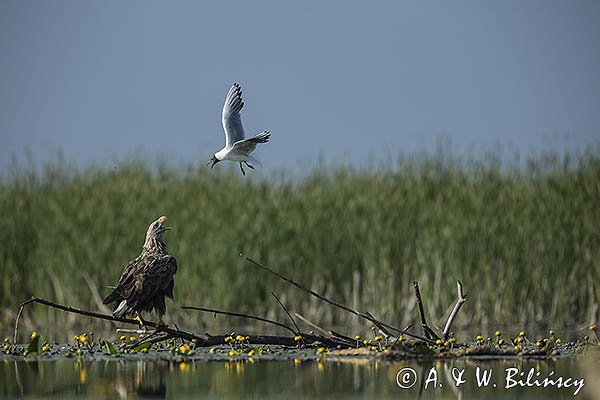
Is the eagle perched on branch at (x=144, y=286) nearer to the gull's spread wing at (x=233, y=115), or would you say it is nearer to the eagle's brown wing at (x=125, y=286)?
the eagle's brown wing at (x=125, y=286)

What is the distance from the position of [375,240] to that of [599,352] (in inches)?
237

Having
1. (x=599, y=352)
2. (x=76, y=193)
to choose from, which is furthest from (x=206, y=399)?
(x=76, y=193)

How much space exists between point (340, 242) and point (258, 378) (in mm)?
7422

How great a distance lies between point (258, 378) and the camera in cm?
844

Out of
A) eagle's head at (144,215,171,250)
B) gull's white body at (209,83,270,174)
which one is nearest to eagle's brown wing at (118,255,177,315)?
eagle's head at (144,215,171,250)

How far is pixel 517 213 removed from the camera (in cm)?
1559

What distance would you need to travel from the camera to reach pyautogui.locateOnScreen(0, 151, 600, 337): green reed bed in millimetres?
14945

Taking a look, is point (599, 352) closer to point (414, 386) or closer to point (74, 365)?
point (414, 386)

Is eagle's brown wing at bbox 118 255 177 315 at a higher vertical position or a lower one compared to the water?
higher

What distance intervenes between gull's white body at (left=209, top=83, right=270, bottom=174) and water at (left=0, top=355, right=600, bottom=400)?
1.54 m

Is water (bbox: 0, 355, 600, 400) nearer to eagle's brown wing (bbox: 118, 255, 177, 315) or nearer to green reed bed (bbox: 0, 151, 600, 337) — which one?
eagle's brown wing (bbox: 118, 255, 177, 315)

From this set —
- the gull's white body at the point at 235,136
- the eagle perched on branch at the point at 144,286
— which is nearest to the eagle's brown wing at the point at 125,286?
the eagle perched on branch at the point at 144,286

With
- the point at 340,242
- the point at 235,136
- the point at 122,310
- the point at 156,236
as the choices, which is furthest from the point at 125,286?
the point at 340,242

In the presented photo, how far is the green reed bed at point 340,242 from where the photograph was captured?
49.0 feet
